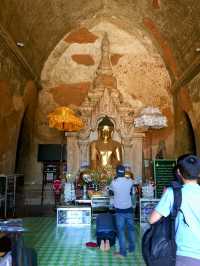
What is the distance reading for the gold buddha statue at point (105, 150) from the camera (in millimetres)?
11539

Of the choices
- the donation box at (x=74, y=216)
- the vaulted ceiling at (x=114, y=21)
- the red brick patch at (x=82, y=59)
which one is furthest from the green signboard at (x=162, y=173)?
the red brick patch at (x=82, y=59)

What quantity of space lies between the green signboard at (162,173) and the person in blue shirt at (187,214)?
711 cm

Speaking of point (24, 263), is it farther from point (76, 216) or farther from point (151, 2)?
point (151, 2)

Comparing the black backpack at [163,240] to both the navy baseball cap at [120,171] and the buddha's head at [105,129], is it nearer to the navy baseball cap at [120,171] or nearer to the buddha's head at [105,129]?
the navy baseball cap at [120,171]

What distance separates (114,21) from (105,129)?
14.6 feet

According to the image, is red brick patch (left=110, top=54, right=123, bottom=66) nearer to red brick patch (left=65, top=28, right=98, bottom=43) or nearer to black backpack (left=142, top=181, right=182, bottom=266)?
red brick patch (left=65, top=28, right=98, bottom=43)

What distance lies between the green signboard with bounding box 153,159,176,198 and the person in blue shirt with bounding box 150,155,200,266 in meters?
7.11

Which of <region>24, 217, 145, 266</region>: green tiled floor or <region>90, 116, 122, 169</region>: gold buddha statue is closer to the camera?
<region>24, 217, 145, 266</region>: green tiled floor

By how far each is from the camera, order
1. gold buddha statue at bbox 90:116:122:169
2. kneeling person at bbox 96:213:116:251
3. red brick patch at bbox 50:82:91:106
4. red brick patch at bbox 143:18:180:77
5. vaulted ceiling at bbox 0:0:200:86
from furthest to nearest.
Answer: red brick patch at bbox 50:82:91:106, gold buddha statue at bbox 90:116:122:169, red brick patch at bbox 143:18:180:77, vaulted ceiling at bbox 0:0:200:86, kneeling person at bbox 96:213:116:251

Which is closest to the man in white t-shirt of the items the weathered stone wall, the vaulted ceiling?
the weathered stone wall

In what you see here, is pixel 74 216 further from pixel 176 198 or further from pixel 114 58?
pixel 114 58

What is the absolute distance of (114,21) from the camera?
41.5 feet

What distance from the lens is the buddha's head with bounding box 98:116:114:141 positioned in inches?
459

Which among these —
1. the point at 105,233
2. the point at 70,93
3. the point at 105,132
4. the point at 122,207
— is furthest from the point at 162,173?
the point at 70,93
